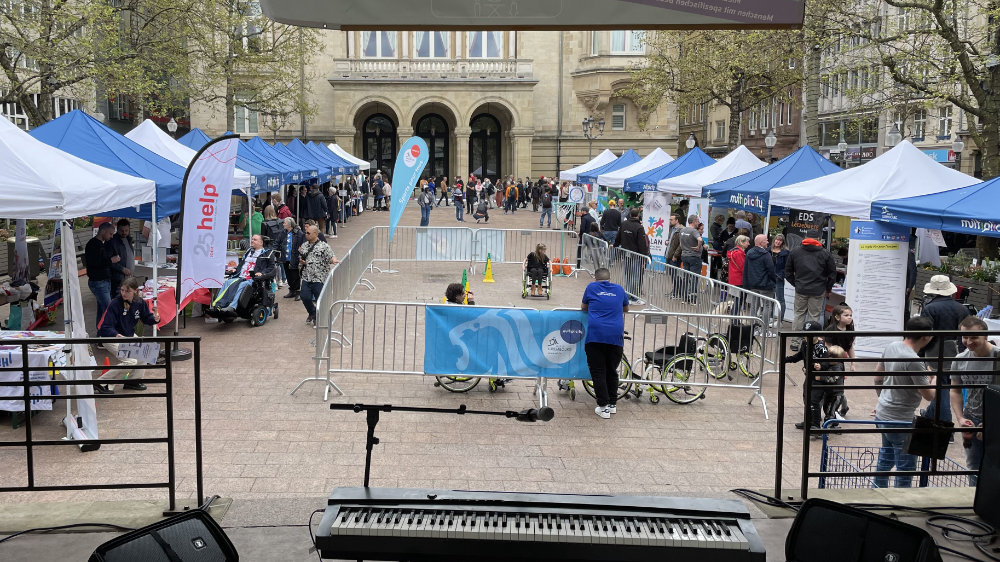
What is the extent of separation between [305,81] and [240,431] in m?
46.4

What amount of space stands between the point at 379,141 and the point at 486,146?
7162mm

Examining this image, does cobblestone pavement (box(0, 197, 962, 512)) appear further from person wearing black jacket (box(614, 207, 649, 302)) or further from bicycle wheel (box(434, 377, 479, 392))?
person wearing black jacket (box(614, 207, 649, 302))

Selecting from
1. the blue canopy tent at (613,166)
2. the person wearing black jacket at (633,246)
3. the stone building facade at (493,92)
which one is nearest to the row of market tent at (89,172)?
the person wearing black jacket at (633,246)

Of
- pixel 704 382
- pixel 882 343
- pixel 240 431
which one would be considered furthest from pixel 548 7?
pixel 882 343

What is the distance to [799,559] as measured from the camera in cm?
436

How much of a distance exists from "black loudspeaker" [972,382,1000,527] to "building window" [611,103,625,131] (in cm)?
5069

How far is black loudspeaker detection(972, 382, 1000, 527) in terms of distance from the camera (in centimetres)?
488

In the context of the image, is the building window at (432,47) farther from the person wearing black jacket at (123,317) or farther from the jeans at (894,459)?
the jeans at (894,459)

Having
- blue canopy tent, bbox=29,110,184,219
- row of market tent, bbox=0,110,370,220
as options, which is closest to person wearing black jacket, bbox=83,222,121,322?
row of market tent, bbox=0,110,370,220

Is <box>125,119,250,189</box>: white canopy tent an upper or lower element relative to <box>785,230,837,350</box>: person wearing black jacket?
upper

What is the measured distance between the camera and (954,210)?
11.2 metres

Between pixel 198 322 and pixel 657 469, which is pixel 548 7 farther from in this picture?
pixel 198 322

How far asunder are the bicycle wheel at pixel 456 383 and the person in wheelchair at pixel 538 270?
7.43m

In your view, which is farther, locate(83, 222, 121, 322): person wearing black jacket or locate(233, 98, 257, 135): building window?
locate(233, 98, 257, 135): building window
